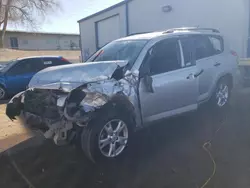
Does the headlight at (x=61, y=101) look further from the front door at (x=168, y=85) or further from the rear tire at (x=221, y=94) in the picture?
the rear tire at (x=221, y=94)

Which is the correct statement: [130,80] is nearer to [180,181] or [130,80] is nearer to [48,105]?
[48,105]

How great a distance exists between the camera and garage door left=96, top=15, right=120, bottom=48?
52.9 ft

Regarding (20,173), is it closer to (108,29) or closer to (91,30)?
(108,29)

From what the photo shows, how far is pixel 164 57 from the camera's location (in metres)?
4.48

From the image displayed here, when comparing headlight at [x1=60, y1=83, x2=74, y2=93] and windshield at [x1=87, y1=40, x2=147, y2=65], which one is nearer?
headlight at [x1=60, y1=83, x2=74, y2=93]

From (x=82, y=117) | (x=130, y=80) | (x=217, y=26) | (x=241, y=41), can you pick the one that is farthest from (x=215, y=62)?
(x=217, y=26)

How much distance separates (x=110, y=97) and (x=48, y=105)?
0.88 metres

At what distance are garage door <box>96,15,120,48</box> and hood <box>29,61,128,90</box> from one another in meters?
12.4

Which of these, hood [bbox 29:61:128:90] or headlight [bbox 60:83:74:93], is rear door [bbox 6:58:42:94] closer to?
hood [bbox 29:61:128:90]

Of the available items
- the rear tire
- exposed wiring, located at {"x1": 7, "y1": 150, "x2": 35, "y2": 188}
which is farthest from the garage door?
exposed wiring, located at {"x1": 7, "y1": 150, "x2": 35, "y2": 188}

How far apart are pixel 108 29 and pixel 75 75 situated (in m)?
13.7

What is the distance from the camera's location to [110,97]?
362 centimetres

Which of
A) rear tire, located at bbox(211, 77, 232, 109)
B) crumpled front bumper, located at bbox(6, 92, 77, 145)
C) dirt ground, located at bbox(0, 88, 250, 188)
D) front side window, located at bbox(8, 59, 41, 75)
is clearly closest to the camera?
dirt ground, located at bbox(0, 88, 250, 188)

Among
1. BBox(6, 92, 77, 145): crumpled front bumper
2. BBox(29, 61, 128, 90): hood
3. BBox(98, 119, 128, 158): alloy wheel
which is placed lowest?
BBox(98, 119, 128, 158): alloy wheel
